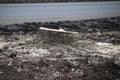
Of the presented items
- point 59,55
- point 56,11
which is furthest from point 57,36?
point 56,11

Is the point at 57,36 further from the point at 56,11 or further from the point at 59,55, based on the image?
the point at 56,11

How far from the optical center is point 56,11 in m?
7.77

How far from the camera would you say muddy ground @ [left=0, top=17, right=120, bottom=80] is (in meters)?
3.90

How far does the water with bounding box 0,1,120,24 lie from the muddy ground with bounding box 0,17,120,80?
342 millimetres

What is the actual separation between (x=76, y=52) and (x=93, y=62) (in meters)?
0.68

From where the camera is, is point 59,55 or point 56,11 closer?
point 59,55

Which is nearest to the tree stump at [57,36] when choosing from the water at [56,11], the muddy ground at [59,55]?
the muddy ground at [59,55]

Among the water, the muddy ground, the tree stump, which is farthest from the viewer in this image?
the water

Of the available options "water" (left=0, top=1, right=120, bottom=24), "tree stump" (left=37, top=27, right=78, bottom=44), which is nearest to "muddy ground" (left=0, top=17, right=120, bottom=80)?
"tree stump" (left=37, top=27, right=78, bottom=44)

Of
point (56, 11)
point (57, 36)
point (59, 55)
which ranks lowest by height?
point (59, 55)

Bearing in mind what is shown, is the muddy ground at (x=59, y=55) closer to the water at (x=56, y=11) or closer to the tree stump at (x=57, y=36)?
the tree stump at (x=57, y=36)

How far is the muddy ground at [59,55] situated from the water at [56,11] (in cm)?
34

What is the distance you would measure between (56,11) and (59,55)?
Result: 322cm

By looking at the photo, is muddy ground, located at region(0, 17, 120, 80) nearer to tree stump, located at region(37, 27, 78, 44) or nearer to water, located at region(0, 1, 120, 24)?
tree stump, located at region(37, 27, 78, 44)
